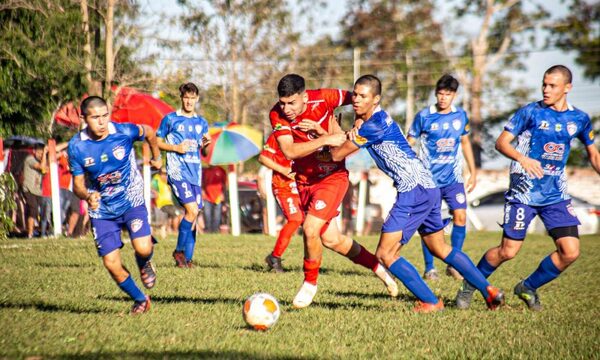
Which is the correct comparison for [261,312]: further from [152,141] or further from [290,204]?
[290,204]

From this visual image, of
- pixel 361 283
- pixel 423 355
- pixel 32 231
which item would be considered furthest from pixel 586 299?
pixel 32 231

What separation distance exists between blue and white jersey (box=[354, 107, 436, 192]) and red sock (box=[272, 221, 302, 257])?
373 centimetres

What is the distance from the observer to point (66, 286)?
29.0ft

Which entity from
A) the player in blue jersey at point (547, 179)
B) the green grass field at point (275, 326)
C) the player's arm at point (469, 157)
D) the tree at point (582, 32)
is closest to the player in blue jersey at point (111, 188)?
the green grass field at point (275, 326)

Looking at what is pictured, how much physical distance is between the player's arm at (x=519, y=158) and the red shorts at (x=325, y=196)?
1580 mm

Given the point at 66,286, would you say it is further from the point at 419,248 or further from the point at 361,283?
the point at 419,248

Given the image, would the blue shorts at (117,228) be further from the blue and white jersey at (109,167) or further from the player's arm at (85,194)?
the player's arm at (85,194)

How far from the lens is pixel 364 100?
7.01 metres

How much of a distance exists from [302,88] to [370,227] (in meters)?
16.3

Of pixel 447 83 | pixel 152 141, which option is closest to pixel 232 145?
pixel 447 83

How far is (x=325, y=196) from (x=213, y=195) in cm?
1345

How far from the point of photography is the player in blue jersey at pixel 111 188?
7059mm

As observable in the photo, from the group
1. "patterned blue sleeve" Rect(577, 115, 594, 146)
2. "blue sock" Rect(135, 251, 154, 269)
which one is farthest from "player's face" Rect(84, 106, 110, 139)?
"patterned blue sleeve" Rect(577, 115, 594, 146)

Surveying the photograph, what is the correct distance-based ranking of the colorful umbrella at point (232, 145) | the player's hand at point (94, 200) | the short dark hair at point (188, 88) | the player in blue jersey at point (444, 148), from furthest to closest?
the colorful umbrella at point (232, 145), the short dark hair at point (188, 88), the player in blue jersey at point (444, 148), the player's hand at point (94, 200)
